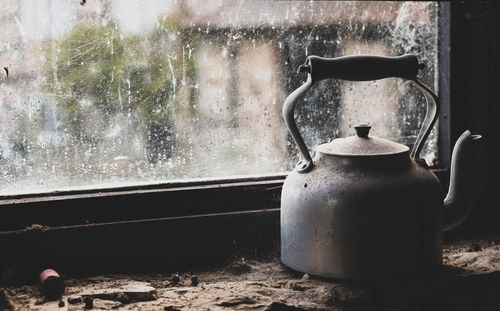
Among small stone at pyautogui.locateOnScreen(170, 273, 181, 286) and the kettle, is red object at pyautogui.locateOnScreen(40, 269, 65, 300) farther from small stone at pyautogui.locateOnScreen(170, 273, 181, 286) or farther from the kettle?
the kettle

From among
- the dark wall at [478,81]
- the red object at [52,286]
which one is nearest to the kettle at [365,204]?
the dark wall at [478,81]

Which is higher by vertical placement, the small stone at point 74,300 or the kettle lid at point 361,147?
the kettle lid at point 361,147

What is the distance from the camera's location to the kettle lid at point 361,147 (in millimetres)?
1207

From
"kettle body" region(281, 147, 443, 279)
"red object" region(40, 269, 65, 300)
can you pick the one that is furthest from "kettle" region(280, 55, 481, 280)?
"red object" region(40, 269, 65, 300)

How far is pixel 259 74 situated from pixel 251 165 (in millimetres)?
232

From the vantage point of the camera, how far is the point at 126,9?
1392 millimetres

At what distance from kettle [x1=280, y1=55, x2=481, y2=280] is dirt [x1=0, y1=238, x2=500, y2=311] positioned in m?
0.03

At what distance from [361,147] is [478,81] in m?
0.57

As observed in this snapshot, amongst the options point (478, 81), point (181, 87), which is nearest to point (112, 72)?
point (181, 87)

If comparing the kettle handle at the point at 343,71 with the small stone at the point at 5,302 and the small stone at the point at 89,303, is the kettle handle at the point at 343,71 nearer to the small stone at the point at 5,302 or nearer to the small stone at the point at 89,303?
the small stone at the point at 89,303

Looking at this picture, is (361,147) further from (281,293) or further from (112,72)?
(112,72)

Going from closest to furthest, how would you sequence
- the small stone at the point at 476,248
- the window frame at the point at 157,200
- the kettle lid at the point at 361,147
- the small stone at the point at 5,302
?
the small stone at the point at 5,302, the kettle lid at the point at 361,147, the window frame at the point at 157,200, the small stone at the point at 476,248

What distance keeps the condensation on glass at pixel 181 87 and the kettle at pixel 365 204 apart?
0.30 meters

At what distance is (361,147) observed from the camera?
4.00ft
